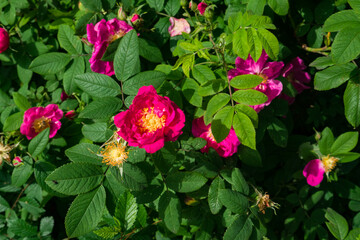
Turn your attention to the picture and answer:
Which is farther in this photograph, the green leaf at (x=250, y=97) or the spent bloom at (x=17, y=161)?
the spent bloom at (x=17, y=161)

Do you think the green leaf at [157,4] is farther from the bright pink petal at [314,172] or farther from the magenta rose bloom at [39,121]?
the bright pink petal at [314,172]

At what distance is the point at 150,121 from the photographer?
130cm

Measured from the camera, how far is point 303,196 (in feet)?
6.08

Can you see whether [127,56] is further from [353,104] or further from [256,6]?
[353,104]

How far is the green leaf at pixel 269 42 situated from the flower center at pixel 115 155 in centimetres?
68

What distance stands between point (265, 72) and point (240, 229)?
0.69 m

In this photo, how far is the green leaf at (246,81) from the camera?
127 cm

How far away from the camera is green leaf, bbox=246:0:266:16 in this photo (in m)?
1.44

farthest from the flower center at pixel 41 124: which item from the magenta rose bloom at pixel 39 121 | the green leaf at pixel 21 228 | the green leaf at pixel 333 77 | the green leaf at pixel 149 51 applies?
the green leaf at pixel 333 77

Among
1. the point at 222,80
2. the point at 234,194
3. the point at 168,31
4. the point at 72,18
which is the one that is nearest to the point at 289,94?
the point at 222,80

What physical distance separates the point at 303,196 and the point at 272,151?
32 centimetres

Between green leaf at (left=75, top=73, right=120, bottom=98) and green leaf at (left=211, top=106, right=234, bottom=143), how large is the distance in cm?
45

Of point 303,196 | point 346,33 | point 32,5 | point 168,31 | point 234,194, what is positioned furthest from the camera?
point 32,5

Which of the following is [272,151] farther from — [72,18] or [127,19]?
[72,18]
